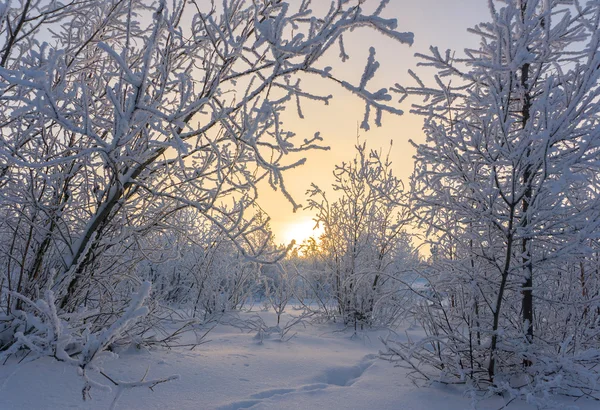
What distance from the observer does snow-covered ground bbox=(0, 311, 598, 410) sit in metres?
1.81

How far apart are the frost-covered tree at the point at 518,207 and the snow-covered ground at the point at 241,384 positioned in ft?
0.84

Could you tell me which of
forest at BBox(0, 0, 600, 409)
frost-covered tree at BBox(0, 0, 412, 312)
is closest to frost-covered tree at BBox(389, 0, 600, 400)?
forest at BBox(0, 0, 600, 409)

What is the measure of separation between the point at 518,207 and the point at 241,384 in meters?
2.12

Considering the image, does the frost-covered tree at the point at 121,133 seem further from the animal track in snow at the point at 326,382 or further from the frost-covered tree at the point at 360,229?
the frost-covered tree at the point at 360,229

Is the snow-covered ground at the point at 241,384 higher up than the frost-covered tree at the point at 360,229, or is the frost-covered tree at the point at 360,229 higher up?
the frost-covered tree at the point at 360,229

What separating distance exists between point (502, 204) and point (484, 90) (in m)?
0.98

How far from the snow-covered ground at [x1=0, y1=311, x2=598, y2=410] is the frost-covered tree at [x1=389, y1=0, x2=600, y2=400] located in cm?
26

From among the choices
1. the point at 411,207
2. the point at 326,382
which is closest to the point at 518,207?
the point at 411,207

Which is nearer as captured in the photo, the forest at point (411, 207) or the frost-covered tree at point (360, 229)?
the forest at point (411, 207)

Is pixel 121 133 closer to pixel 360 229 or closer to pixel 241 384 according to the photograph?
pixel 241 384

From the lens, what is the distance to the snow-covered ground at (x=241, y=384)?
1.81 meters

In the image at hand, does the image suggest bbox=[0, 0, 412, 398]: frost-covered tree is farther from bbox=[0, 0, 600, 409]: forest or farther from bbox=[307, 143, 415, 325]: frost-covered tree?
bbox=[307, 143, 415, 325]: frost-covered tree

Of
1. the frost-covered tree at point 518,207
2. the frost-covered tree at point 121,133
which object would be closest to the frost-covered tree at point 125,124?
the frost-covered tree at point 121,133

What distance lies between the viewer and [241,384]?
2.29m
